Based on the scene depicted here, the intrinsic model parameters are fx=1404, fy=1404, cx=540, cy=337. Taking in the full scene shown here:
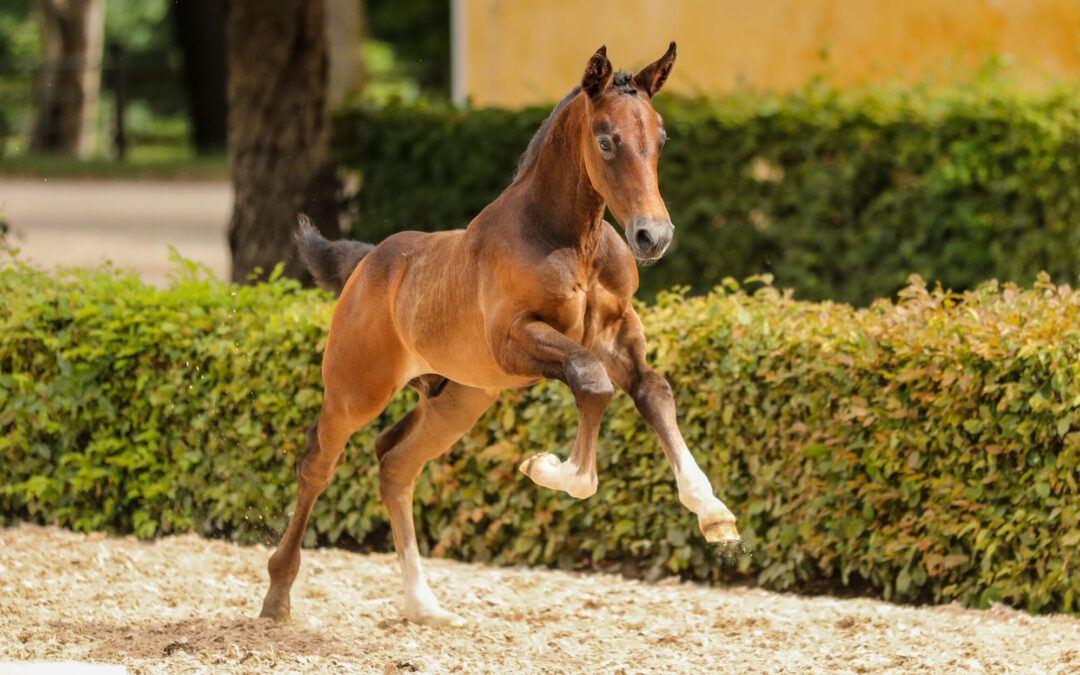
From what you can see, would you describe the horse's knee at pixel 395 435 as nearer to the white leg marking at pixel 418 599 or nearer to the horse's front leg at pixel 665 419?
the white leg marking at pixel 418 599

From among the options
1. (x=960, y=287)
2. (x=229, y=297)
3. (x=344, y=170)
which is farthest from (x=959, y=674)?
(x=344, y=170)

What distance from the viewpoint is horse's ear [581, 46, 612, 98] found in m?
4.25

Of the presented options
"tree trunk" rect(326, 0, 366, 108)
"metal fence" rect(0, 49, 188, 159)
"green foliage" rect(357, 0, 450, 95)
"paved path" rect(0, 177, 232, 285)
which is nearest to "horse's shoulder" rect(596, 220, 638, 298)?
"paved path" rect(0, 177, 232, 285)

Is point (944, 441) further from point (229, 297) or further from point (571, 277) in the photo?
point (229, 297)

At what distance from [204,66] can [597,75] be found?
29.7 metres

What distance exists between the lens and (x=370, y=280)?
17.3ft

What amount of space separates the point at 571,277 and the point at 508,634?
62.8 inches

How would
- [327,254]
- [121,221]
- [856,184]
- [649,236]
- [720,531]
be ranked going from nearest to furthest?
[649,236], [720,531], [327,254], [856,184], [121,221]

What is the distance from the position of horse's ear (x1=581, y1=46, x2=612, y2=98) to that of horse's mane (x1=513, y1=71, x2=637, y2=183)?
37 millimetres

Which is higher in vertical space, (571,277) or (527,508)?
(571,277)

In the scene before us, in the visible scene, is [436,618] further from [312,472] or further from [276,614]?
[312,472]

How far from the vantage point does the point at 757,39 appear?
15.4 metres

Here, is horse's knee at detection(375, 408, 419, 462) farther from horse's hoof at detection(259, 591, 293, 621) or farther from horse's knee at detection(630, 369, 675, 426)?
horse's knee at detection(630, 369, 675, 426)

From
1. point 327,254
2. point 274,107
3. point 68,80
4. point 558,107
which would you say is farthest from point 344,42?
point 558,107
